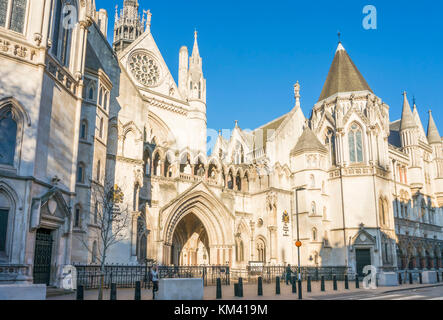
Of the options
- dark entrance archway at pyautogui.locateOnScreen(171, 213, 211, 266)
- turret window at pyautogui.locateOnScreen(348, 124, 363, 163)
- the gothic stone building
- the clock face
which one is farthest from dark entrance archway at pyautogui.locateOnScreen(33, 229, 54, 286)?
turret window at pyautogui.locateOnScreen(348, 124, 363, 163)

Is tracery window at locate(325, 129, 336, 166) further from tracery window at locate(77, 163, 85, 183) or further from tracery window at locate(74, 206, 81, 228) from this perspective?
tracery window at locate(74, 206, 81, 228)

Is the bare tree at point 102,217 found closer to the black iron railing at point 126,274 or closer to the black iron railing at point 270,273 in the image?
the black iron railing at point 126,274

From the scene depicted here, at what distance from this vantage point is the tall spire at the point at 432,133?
160 feet

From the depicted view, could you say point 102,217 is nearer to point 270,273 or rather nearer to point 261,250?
point 270,273

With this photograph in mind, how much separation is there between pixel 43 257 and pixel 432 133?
4674cm

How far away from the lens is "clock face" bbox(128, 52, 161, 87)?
38625 millimetres

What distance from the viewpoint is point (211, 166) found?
115ft

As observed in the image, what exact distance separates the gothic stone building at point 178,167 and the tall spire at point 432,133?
19 cm

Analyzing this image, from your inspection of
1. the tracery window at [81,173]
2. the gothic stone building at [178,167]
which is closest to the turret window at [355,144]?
the gothic stone building at [178,167]

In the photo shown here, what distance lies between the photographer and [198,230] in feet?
117

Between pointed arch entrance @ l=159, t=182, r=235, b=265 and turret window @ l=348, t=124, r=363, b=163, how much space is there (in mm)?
13027

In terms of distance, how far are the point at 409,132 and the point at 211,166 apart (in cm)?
2415
